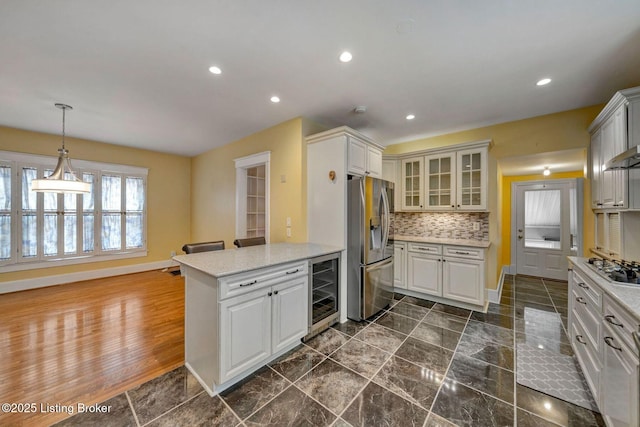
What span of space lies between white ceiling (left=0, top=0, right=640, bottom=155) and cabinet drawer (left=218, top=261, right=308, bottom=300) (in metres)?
1.90

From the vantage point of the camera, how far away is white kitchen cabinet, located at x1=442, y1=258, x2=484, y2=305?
3.18 m

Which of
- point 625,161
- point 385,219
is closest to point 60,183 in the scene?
point 385,219

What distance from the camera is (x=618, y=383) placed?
1.32 meters

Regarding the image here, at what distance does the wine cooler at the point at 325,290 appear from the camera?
2.71m

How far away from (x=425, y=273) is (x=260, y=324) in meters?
2.66

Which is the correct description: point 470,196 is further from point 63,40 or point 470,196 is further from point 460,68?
point 63,40

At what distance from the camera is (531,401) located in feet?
5.64

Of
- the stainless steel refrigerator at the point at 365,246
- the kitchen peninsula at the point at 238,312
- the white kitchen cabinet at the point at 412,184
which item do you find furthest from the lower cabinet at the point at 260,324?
the white kitchen cabinet at the point at 412,184

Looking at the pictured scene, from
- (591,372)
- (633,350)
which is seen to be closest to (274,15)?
(633,350)

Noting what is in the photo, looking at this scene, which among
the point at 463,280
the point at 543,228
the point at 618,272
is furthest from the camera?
the point at 543,228

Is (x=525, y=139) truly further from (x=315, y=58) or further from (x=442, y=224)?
(x=315, y=58)

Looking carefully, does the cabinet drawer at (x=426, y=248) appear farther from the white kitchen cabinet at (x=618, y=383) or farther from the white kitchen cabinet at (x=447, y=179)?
the white kitchen cabinet at (x=618, y=383)

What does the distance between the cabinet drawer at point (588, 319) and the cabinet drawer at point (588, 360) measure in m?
0.06

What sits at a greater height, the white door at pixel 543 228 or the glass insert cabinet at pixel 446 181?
the glass insert cabinet at pixel 446 181
